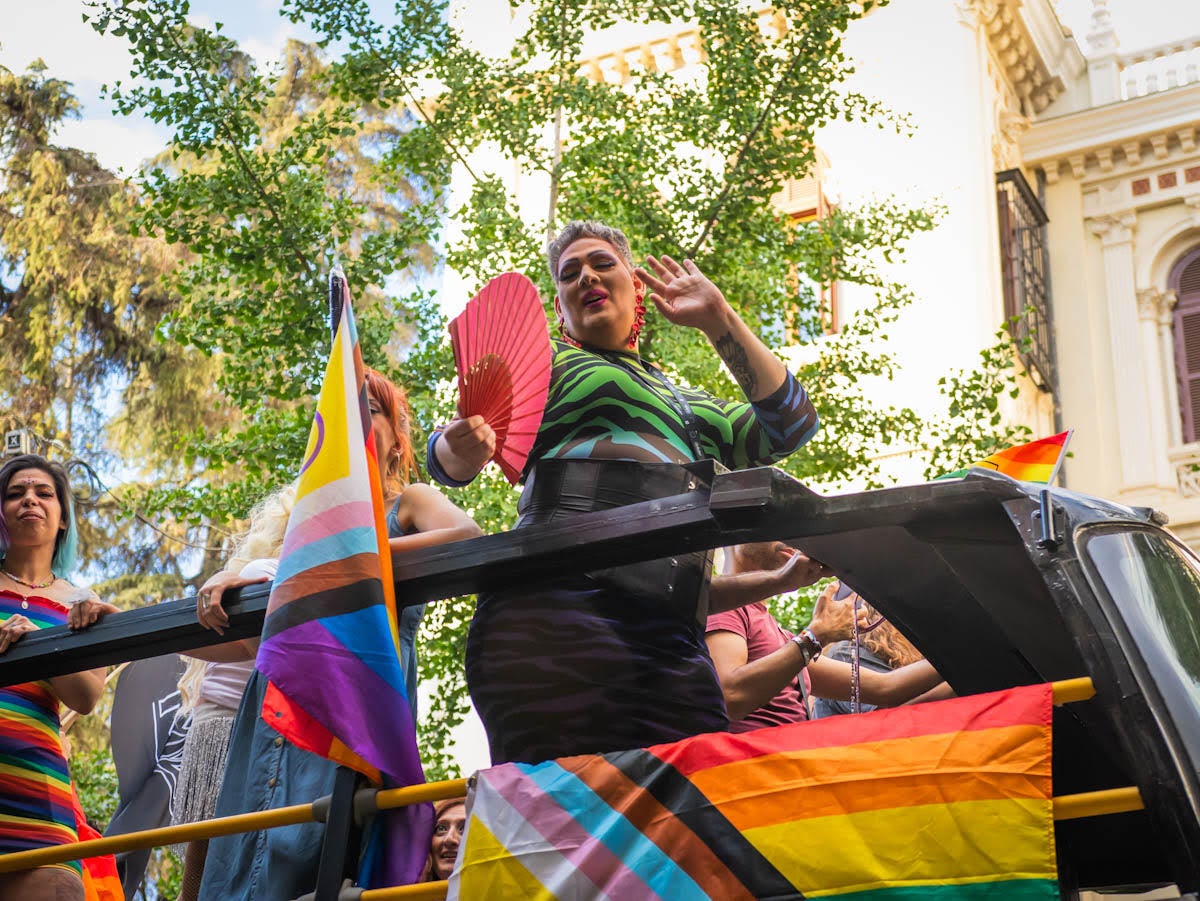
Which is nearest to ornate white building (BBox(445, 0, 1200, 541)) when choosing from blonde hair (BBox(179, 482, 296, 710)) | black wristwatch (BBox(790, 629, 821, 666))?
blonde hair (BBox(179, 482, 296, 710))

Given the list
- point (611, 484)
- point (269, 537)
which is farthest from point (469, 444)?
point (269, 537)

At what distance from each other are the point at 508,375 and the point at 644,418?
296 millimetres

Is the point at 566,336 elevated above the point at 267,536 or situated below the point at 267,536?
above

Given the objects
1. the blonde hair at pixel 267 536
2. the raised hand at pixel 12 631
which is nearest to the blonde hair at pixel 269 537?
the blonde hair at pixel 267 536

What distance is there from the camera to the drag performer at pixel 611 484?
2.66 meters

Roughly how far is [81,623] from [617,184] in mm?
8531

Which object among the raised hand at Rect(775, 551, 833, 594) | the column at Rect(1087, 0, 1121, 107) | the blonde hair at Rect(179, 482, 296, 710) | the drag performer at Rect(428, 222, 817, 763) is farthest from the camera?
the column at Rect(1087, 0, 1121, 107)

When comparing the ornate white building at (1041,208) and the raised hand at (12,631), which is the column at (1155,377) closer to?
the ornate white building at (1041,208)

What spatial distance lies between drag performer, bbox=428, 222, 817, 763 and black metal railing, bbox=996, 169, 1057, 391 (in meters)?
13.2

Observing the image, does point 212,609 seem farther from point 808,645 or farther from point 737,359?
point 808,645

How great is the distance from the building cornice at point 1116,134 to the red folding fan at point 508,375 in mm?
15788

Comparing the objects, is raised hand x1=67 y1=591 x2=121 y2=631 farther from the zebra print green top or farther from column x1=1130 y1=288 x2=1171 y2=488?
column x1=1130 y1=288 x2=1171 y2=488

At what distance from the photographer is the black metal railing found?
53.6ft

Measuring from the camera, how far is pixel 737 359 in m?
3.04
